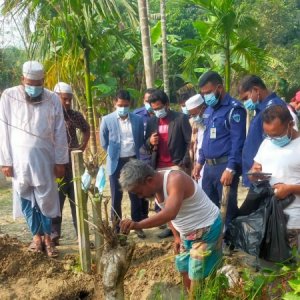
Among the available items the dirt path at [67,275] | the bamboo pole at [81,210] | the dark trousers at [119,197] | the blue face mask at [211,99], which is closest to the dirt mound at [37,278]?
the dirt path at [67,275]

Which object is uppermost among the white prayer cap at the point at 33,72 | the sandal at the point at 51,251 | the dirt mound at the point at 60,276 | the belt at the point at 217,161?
the white prayer cap at the point at 33,72

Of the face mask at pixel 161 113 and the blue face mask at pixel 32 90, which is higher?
the blue face mask at pixel 32 90

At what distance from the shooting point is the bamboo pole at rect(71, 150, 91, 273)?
12.7 feet

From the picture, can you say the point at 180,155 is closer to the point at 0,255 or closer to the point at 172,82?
the point at 0,255

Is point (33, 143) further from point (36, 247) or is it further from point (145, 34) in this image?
point (145, 34)

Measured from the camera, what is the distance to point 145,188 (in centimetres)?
290

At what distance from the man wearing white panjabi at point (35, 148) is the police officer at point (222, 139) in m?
1.41

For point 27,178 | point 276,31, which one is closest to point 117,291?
point 27,178

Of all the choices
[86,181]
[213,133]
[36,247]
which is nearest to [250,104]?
[213,133]

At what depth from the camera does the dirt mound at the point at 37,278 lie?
3.92 meters

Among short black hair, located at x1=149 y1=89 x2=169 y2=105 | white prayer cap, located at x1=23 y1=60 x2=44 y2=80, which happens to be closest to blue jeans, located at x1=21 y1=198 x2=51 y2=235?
white prayer cap, located at x1=23 y1=60 x2=44 y2=80

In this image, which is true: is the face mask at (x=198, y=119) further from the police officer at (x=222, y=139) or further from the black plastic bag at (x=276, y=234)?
the black plastic bag at (x=276, y=234)

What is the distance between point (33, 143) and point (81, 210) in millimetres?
841

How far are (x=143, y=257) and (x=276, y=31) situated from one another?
14502 millimetres
